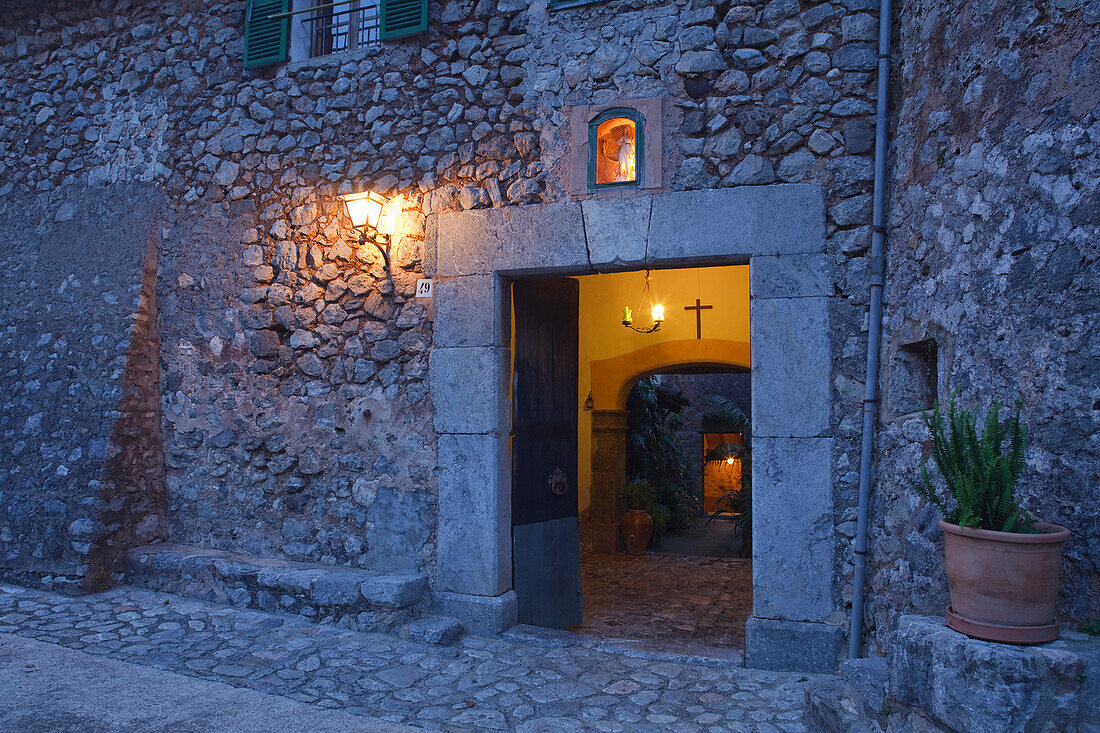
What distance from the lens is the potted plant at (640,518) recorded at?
8.53m

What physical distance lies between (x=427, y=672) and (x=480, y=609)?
0.63 m

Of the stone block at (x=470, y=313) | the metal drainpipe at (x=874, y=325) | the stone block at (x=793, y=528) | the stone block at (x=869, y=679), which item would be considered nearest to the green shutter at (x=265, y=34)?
the stone block at (x=470, y=313)

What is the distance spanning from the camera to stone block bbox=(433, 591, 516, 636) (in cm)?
422

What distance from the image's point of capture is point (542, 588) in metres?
4.71

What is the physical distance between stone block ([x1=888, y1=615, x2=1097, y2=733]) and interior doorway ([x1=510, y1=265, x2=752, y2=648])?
1992 millimetres

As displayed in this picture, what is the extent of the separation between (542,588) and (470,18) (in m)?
3.47

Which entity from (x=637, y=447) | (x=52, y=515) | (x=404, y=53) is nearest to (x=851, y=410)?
(x=404, y=53)

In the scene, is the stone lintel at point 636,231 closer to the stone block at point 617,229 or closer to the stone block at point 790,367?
the stone block at point 617,229

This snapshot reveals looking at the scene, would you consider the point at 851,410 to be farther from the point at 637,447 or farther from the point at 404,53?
the point at 637,447

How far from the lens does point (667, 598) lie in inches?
240

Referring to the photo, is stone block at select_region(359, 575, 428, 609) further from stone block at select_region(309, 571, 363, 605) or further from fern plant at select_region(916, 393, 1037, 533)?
fern plant at select_region(916, 393, 1037, 533)

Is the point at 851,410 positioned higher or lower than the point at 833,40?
lower

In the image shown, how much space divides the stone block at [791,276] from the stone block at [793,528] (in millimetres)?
732

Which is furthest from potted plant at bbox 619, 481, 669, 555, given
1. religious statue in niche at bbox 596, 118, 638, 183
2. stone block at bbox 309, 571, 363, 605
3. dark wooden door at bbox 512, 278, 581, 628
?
religious statue in niche at bbox 596, 118, 638, 183
